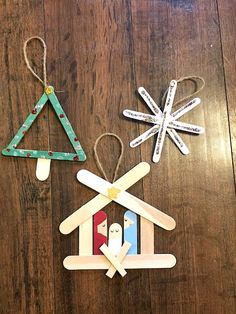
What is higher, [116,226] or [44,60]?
[44,60]

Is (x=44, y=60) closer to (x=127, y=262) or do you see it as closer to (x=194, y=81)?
(x=194, y=81)

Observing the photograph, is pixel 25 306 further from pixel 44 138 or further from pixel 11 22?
pixel 11 22

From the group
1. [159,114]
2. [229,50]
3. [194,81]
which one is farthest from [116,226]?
[229,50]

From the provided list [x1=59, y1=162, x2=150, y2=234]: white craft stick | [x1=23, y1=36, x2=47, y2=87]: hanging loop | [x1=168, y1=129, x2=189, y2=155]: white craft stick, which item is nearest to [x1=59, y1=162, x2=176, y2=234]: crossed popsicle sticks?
[x1=59, y1=162, x2=150, y2=234]: white craft stick

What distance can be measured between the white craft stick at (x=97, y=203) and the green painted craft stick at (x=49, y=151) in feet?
0.32

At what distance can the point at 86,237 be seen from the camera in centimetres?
78

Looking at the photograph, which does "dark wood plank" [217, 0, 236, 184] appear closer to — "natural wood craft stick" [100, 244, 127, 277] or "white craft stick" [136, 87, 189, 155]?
"white craft stick" [136, 87, 189, 155]

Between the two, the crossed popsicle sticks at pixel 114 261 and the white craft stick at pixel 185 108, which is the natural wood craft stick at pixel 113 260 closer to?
the crossed popsicle sticks at pixel 114 261

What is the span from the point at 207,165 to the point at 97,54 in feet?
1.19

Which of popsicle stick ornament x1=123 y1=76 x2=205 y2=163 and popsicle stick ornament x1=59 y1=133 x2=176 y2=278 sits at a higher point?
popsicle stick ornament x1=123 y1=76 x2=205 y2=163

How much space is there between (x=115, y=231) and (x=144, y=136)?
0.22 m

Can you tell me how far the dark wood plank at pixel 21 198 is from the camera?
0.75 meters

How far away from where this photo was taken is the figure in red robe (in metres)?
0.77

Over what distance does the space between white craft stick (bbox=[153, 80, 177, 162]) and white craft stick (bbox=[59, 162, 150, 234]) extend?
0.04 meters
